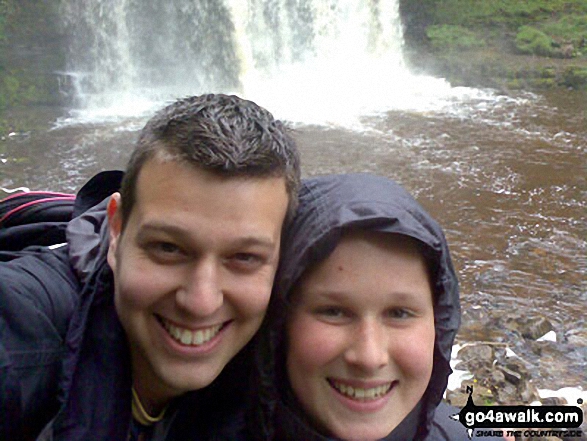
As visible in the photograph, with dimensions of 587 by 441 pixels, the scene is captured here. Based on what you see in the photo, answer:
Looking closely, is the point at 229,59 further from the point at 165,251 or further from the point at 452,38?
the point at 165,251

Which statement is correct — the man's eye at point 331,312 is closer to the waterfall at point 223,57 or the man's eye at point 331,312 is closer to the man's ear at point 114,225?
the man's ear at point 114,225

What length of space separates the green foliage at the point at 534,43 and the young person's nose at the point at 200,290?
1842 centimetres

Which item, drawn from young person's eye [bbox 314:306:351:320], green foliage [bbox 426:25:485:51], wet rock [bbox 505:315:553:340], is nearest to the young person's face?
young person's eye [bbox 314:306:351:320]

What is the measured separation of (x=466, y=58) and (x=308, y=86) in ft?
16.0

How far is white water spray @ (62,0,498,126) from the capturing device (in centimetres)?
1523

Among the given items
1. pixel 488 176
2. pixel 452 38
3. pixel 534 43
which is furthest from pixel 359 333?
pixel 452 38

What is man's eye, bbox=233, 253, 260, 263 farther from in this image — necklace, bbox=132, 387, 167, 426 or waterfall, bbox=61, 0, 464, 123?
waterfall, bbox=61, 0, 464, 123

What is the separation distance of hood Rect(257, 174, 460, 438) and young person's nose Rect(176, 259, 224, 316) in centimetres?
21

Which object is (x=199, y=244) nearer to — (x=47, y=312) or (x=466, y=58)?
(x=47, y=312)

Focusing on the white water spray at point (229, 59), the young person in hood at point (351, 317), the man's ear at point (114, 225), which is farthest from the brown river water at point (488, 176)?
the man's ear at point (114, 225)

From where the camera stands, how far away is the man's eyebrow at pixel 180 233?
4.64 ft

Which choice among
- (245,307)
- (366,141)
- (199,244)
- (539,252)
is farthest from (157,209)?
(366,141)

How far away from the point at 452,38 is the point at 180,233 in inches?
763

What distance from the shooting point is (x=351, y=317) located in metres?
1.57
